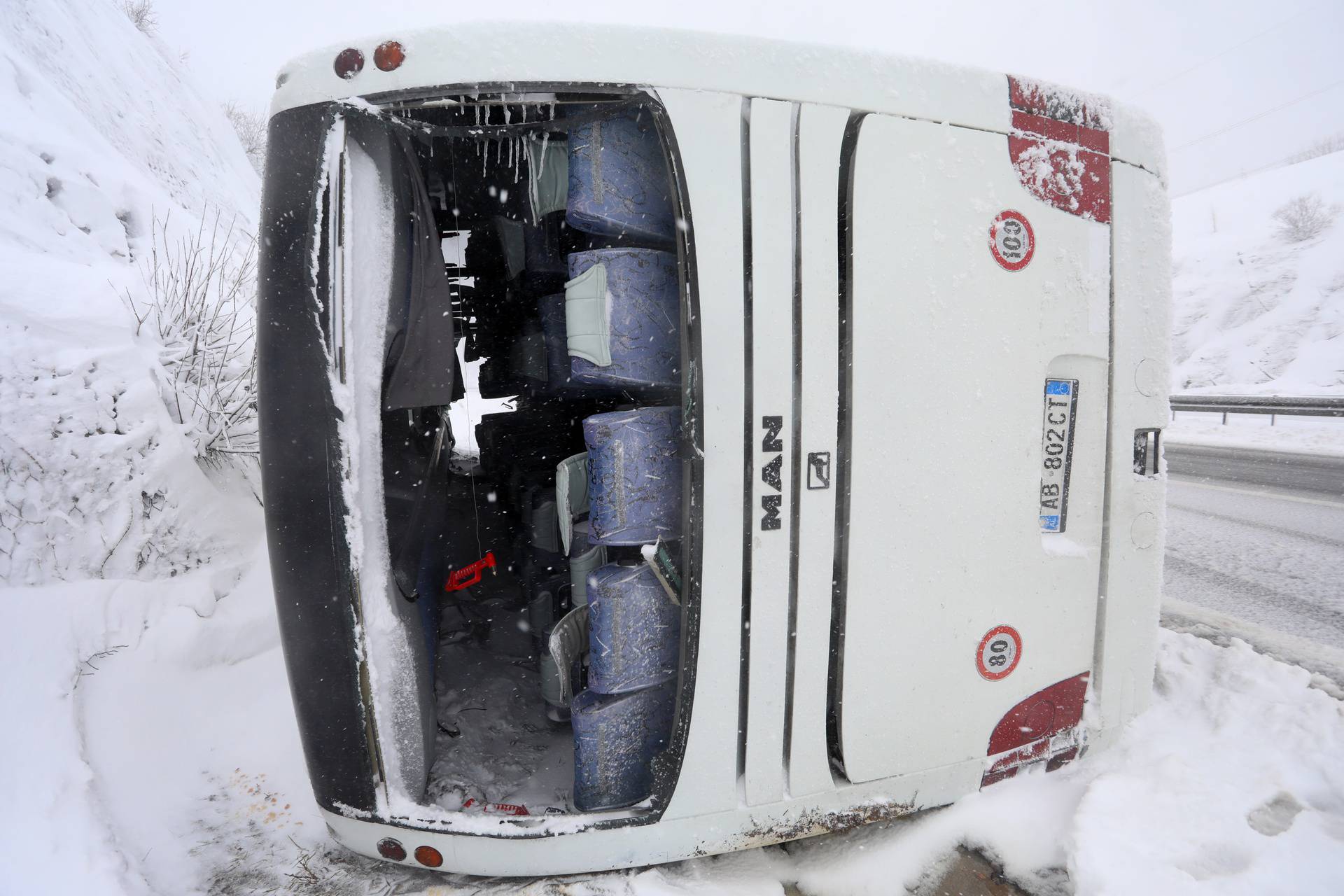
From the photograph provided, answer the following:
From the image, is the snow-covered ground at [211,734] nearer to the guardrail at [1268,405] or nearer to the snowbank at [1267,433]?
the snowbank at [1267,433]

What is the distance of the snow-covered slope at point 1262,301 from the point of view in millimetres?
15953

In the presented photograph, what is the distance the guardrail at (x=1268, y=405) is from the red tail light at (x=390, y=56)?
1211cm

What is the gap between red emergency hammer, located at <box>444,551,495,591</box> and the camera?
2594 millimetres

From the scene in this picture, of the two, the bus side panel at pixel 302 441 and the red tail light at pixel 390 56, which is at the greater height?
the red tail light at pixel 390 56

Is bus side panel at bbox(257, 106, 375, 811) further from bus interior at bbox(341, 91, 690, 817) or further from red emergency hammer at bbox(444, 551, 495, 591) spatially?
red emergency hammer at bbox(444, 551, 495, 591)

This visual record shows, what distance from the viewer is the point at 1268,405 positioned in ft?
31.5

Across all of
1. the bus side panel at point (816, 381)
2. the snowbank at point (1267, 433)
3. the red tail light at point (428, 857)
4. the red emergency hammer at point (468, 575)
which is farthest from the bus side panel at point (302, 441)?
the snowbank at point (1267, 433)

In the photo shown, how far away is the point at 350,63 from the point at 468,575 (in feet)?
6.34

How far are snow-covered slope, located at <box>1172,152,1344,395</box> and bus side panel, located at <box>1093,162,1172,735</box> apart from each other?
16698mm

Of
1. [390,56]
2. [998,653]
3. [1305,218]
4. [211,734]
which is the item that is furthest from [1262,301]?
[211,734]

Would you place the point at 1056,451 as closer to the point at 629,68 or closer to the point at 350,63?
the point at 629,68

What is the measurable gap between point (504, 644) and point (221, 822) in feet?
4.49

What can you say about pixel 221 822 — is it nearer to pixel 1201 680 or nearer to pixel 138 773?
pixel 138 773

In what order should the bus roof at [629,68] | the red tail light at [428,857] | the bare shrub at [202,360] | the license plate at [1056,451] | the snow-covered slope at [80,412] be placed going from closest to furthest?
the bus roof at [629,68], the red tail light at [428,857], the license plate at [1056,451], the snow-covered slope at [80,412], the bare shrub at [202,360]
